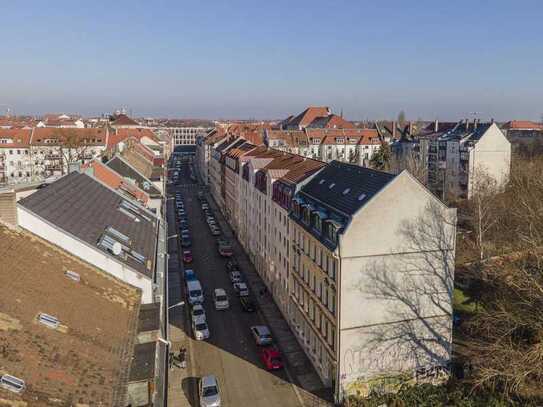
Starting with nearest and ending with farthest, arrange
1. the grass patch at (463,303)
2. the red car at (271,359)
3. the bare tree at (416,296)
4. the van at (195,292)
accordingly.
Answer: the bare tree at (416,296) < the red car at (271,359) < the grass patch at (463,303) < the van at (195,292)

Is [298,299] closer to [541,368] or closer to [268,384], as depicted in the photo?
[268,384]

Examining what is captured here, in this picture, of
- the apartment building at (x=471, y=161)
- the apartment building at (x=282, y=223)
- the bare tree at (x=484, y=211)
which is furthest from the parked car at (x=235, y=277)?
the apartment building at (x=471, y=161)

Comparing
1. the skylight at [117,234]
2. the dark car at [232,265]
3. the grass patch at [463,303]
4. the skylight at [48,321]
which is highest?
the skylight at [117,234]

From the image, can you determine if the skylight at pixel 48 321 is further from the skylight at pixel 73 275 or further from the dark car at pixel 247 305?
the dark car at pixel 247 305

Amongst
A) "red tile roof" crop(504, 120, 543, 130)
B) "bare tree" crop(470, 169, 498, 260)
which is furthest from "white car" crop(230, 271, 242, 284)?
"red tile roof" crop(504, 120, 543, 130)

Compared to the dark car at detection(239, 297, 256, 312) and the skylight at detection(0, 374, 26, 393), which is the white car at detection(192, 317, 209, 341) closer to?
the dark car at detection(239, 297, 256, 312)

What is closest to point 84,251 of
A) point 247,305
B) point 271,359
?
point 271,359

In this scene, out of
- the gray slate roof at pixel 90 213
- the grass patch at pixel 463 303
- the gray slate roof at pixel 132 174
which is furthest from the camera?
the gray slate roof at pixel 132 174
